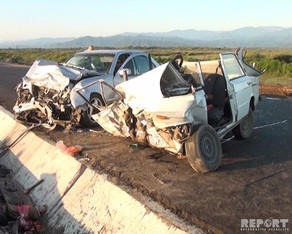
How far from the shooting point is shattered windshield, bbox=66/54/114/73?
31.6 ft

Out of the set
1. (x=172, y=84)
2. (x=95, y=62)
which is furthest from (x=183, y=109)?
(x=95, y=62)

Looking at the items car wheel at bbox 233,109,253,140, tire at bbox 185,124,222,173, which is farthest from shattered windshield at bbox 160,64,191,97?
car wheel at bbox 233,109,253,140

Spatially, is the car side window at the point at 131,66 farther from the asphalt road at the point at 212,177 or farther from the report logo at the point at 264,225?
the report logo at the point at 264,225

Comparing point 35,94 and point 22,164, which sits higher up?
point 35,94

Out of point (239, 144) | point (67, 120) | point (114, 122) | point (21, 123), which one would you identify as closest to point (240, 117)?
point (239, 144)

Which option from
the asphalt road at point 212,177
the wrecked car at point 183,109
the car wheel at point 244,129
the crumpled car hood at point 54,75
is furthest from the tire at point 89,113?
the car wheel at point 244,129

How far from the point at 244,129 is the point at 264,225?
4.03m

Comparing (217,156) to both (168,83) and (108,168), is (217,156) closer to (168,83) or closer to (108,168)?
(168,83)

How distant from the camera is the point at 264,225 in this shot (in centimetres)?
455

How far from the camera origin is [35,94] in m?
9.49

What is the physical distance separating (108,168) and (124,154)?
804 millimetres

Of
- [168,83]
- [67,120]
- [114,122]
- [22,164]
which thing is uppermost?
[168,83]

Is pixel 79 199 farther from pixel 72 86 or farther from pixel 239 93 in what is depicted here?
pixel 239 93

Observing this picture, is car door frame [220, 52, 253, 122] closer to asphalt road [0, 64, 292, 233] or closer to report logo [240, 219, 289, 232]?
asphalt road [0, 64, 292, 233]
